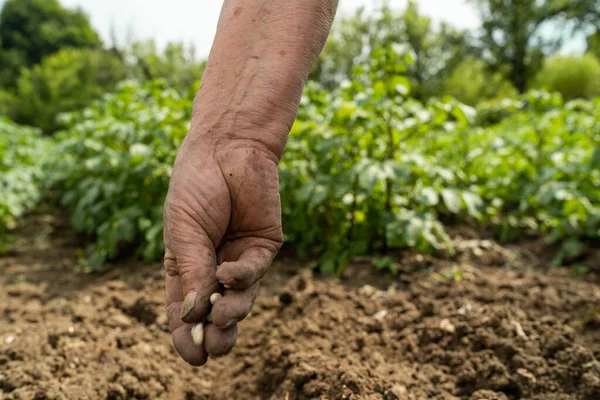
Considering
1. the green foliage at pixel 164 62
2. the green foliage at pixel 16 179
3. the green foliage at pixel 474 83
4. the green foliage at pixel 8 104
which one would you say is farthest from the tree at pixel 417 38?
the green foliage at pixel 16 179

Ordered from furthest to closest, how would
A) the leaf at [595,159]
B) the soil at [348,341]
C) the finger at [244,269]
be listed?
the leaf at [595,159] < the soil at [348,341] < the finger at [244,269]

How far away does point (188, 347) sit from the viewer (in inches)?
49.3

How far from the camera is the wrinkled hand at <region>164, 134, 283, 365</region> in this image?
4.01 feet

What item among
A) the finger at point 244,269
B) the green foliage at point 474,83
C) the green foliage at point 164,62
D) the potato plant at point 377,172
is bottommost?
the finger at point 244,269

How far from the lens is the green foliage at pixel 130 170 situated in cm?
384

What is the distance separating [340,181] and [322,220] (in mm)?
636

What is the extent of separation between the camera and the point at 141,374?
6.93ft

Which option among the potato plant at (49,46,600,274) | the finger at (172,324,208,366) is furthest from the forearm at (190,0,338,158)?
the potato plant at (49,46,600,274)

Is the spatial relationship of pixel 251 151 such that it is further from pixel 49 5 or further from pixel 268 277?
pixel 49 5

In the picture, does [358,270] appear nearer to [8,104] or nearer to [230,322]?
[230,322]

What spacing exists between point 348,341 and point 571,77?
36.6m

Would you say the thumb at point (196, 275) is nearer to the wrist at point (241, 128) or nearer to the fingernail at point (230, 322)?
the fingernail at point (230, 322)

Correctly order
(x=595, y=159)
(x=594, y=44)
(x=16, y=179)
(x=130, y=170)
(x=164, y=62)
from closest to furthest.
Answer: (x=595, y=159), (x=130, y=170), (x=16, y=179), (x=164, y=62), (x=594, y=44)

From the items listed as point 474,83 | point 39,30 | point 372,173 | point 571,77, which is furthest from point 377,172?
point 39,30
